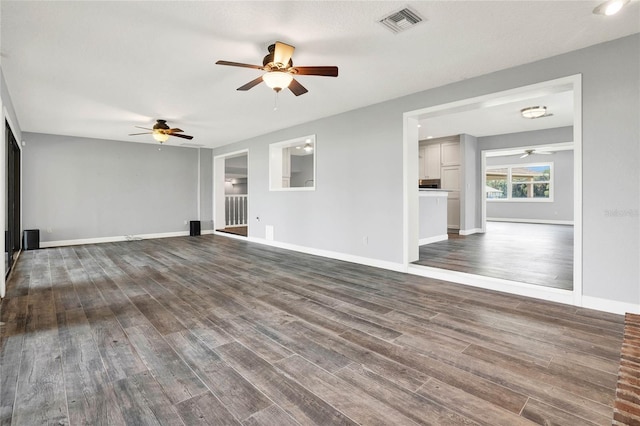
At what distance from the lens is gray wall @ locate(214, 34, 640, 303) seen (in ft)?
9.20

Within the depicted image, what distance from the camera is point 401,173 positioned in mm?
4473

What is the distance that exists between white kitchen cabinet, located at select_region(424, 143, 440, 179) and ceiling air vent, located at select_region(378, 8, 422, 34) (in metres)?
6.72

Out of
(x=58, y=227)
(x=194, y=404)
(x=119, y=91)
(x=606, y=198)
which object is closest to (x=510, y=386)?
(x=194, y=404)

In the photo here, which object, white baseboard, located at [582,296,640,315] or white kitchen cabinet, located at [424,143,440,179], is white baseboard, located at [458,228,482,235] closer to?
white kitchen cabinet, located at [424,143,440,179]

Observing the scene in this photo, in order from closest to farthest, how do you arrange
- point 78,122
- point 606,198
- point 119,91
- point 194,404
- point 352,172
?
point 194,404 → point 606,198 → point 119,91 → point 352,172 → point 78,122

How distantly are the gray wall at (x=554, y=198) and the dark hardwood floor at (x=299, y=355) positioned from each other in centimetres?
976

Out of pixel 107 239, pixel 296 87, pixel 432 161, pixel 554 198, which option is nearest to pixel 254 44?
pixel 296 87

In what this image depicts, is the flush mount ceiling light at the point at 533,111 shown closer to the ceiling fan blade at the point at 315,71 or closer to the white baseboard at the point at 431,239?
the white baseboard at the point at 431,239

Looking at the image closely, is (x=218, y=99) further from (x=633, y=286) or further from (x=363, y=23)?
(x=633, y=286)

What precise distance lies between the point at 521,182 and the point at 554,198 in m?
1.23

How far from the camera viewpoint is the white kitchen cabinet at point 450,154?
27.6ft

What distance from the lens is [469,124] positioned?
6.98m

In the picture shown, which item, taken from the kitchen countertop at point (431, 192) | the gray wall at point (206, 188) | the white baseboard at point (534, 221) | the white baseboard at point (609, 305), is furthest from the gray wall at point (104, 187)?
the white baseboard at point (534, 221)

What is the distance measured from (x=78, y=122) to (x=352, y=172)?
5.35 meters
